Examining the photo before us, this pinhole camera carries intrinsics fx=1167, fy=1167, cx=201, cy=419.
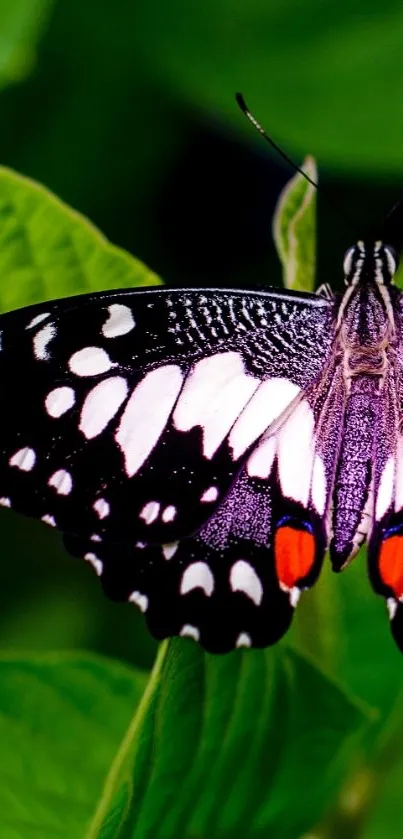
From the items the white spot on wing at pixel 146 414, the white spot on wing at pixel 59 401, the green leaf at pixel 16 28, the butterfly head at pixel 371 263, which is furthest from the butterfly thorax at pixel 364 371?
the green leaf at pixel 16 28

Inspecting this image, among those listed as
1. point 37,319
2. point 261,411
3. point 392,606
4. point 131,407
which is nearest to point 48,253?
point 37,319

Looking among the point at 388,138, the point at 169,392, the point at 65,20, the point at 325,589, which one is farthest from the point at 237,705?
the point at 65,20

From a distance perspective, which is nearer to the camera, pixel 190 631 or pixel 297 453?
pixel 190 631

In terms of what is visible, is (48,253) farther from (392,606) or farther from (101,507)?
(392,606)

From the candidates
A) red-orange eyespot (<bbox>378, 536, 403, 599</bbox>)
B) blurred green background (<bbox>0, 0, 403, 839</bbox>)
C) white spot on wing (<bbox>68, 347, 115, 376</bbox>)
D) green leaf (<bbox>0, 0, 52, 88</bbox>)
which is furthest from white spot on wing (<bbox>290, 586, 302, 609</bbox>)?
green leaf (<bbox>0, 0, 52, 88</bbox>)

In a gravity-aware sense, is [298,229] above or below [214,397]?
above

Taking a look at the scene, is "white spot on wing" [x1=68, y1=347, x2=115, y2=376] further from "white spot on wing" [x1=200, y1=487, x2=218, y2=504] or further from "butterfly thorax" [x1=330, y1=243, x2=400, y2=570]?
"butterfly thorax" [x1=330, y1=243, x2=400, y2=570]

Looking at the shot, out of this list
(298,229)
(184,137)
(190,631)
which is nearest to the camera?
(190,631)
